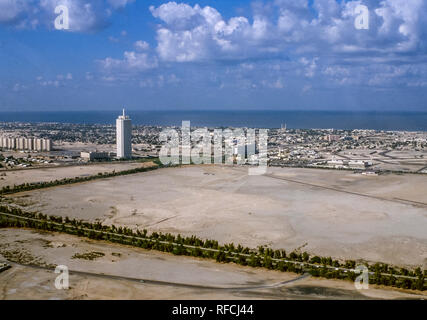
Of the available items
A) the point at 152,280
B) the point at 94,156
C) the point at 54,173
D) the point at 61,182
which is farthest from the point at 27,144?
the point at 152,280

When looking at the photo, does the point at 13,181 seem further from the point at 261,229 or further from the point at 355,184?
the point at 355,184

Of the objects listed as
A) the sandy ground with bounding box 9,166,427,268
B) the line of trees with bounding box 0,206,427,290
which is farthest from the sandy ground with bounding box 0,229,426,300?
the sandy ground with bounding box 9,166,427,268

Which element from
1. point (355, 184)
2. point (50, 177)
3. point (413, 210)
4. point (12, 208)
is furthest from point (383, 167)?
point (12, 208)

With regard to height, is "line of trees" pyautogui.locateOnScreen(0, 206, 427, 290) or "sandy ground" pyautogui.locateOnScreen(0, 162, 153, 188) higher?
"sandy ground" pyautogui.locateOnScreen(0, 162, 153, 188)

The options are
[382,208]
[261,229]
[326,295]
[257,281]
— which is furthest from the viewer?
[382,208]

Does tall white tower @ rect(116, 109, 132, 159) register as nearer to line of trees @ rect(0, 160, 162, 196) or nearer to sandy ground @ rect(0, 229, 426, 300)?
line of trees @ rect(0, 160, 162, 196)
